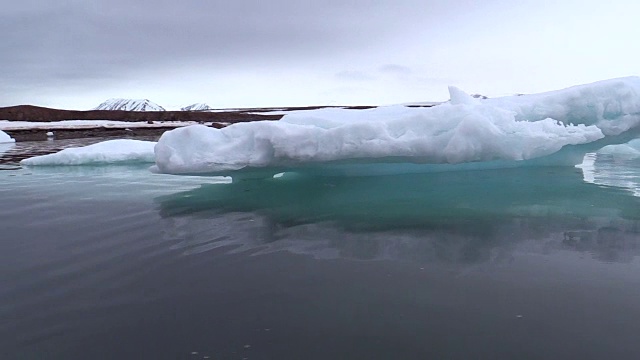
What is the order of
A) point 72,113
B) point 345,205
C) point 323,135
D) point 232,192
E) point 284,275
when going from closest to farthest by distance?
point 284,275 < point 345,205 < point 323,135 < point 232,192 < point 72,113

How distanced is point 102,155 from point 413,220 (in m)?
10.6

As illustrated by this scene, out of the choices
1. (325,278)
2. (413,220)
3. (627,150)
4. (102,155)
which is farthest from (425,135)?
(627,150)

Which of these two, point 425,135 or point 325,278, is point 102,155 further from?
point 325,278

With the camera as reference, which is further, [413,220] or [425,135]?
[425,135]

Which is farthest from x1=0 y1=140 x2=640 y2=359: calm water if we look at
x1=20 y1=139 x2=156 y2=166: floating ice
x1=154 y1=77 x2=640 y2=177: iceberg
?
x1=20 y1=139 x2=156 y2=166: floating ice

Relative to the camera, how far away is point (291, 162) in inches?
283

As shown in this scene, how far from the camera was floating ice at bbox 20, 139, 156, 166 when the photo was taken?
12.7 m

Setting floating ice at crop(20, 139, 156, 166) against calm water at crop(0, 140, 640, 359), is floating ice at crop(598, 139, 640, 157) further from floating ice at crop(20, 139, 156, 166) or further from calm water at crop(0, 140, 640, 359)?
floating ice at crop(20, 139, 156, 166)

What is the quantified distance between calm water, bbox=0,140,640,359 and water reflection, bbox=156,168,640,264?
32 millimetres

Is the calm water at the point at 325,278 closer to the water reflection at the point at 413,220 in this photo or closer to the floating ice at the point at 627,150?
the water reflection at the point at 413,220

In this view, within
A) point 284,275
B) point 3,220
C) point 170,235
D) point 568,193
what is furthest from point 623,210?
point 3,220

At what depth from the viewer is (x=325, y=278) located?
3.40m

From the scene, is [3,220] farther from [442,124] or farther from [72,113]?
[72,113]

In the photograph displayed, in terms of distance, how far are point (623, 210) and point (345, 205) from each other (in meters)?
3.17
